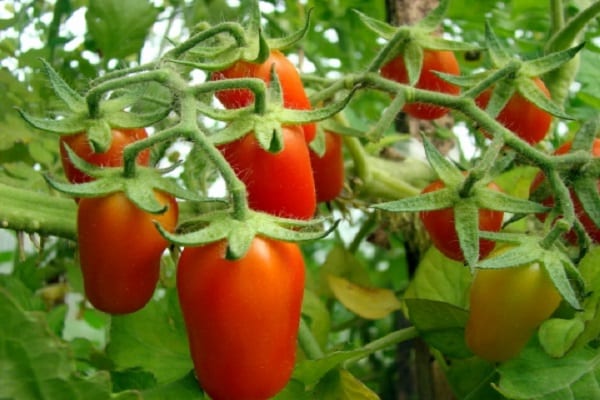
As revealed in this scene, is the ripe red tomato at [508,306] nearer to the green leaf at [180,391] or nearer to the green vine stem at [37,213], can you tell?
the green leaf at [180,391]

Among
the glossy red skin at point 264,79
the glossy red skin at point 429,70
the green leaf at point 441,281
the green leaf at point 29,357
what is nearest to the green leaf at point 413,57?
the glossy red skin at point 429,70

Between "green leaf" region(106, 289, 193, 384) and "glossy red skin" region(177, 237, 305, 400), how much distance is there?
0.30 m

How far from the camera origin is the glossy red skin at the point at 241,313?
0.69 metres

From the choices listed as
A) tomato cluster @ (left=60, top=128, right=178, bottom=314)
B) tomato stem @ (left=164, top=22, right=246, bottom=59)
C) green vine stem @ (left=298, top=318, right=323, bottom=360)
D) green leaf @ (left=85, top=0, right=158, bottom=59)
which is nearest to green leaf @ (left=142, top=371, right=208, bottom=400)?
tomato cluster @ (left=60, top=128, right=178, bottom=314)

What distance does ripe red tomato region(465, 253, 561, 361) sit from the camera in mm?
760

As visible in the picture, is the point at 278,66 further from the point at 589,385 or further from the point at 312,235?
the point at 589,385

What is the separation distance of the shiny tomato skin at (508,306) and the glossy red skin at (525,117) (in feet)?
0.70

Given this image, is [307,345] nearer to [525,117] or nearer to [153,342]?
[153,342]

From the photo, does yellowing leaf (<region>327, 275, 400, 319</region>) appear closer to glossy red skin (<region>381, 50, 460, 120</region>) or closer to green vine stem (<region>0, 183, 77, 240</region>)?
glossy red skin (<region>381, 50, 460, 120</region>)

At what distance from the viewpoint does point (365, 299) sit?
1.25 metres

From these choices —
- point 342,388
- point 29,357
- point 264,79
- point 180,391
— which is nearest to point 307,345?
point 342,388

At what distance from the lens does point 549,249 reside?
2.51ft

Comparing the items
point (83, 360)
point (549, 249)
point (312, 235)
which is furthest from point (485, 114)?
point (83, 360)

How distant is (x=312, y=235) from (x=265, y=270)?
5cm
